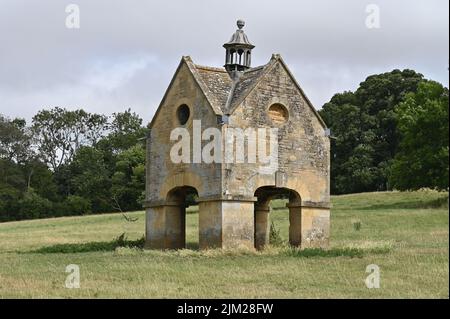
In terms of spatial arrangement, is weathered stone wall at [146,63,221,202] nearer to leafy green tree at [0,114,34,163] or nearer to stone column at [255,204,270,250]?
stone column at [255,204,270,250]

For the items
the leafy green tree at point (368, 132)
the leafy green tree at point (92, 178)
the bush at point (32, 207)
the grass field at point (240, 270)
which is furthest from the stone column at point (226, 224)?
the leafy green tree at point (92, 178)

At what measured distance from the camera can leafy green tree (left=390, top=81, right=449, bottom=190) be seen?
53.3 metres

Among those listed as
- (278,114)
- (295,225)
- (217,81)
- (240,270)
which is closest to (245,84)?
(217,81)

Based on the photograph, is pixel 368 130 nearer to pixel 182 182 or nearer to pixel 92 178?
pixel 92 178

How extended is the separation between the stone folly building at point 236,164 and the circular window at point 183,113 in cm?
4

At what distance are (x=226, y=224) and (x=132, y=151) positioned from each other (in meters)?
56.1

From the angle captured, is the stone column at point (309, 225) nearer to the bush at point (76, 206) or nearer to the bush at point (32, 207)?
the bush at point (32, 207)

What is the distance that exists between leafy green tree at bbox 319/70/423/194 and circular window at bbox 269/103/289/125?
43.6 meters

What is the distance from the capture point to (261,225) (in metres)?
34.6

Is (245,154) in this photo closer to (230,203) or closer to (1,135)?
(230,203)

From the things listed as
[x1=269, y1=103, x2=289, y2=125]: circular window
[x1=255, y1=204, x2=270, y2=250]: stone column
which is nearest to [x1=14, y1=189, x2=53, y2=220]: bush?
[x1=255, y1=204, x2=270, y2=250]: stone column

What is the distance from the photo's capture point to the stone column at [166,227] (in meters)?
32.5

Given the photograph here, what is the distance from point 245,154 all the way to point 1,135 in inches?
2615

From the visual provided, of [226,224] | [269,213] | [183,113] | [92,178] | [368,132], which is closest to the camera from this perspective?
[226,224]
